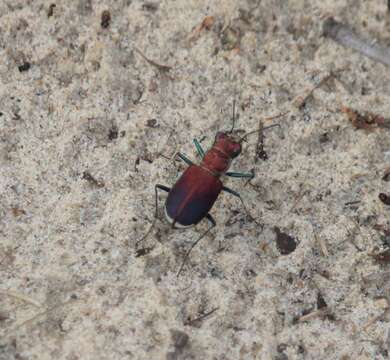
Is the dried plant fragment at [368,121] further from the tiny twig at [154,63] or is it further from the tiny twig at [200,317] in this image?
the tiny twig at [200,317]

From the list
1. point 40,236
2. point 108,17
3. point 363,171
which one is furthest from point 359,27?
point 40,236

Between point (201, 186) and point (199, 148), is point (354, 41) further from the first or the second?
point (201, 186)

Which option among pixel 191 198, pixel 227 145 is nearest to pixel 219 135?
pixel 227 145

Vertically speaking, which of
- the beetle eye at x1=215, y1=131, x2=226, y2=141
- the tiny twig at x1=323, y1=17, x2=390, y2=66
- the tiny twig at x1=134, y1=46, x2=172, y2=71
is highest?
the tiny twig at x1=323, y1=17, x2=390, y2=66

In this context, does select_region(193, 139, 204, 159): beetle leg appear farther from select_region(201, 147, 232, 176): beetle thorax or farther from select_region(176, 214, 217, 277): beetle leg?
select_region(176, 214, 217, 277): beetle leg

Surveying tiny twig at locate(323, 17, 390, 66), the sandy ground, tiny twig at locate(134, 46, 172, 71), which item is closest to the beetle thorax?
the sandy ground

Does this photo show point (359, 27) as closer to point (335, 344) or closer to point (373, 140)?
point (373, 140)
